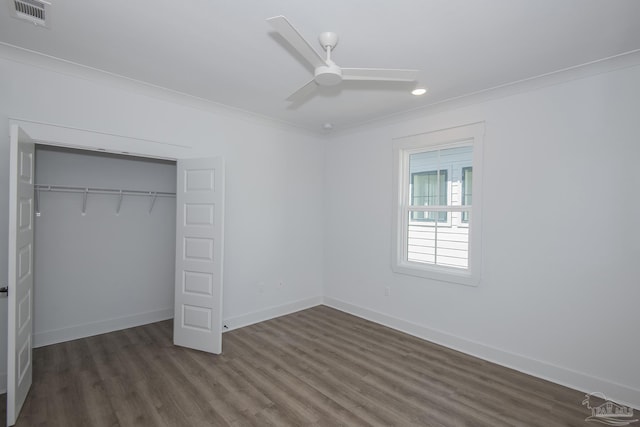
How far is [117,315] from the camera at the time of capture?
155 inches

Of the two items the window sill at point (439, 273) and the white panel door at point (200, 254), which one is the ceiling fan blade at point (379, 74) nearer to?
the white panel door at point (200, 254)

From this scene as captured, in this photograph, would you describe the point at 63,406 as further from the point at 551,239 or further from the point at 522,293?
the point at 551,239

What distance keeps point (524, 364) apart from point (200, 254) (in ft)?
11.4

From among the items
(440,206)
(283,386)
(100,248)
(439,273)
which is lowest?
(283,386)

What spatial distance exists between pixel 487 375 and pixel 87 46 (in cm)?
451

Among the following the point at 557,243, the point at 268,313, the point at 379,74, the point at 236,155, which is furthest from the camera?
the point at 268,313

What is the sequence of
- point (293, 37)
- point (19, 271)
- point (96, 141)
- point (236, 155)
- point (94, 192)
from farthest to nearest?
point (236, 155)
point (94, 192)
point (96, 141)
point (19, 271)
point (293, 37)

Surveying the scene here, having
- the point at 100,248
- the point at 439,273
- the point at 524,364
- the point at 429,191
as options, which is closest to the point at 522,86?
the point at 429,191

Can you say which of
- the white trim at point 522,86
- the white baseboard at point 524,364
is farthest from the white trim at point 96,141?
the white baseboard at point 524,364

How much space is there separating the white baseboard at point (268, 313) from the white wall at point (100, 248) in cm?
107

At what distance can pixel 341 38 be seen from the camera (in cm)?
229

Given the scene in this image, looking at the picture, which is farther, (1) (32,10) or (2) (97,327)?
(2) (97,327)

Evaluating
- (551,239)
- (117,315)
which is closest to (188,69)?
(117,315)

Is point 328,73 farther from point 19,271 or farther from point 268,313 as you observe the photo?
point 268,313
